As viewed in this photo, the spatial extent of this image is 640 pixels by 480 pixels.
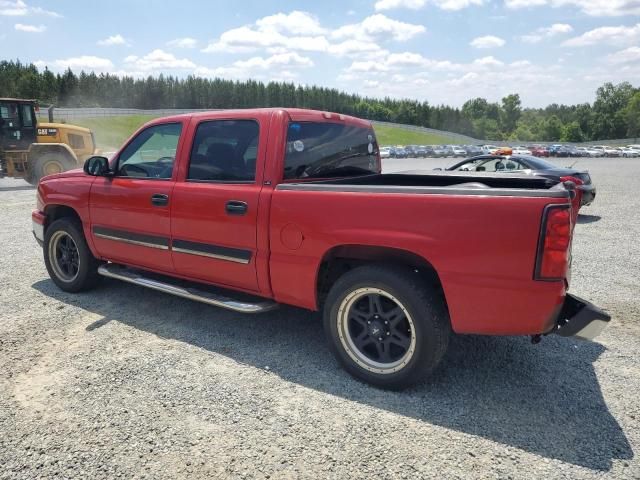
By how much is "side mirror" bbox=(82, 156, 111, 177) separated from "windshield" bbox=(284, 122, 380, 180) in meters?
2.08

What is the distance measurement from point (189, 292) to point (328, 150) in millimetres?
1711

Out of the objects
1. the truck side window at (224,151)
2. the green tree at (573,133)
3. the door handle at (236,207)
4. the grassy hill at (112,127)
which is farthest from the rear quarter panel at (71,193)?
the green tree at (573,133)

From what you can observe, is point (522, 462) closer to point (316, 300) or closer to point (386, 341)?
point (386, 341)

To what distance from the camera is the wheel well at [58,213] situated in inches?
207

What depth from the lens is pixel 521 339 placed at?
4059 millimetres

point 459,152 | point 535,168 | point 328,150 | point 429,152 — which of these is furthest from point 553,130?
point 328,150

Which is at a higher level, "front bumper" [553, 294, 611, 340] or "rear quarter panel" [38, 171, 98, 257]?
"rear quarter panel" [38, 171, 98, 257]

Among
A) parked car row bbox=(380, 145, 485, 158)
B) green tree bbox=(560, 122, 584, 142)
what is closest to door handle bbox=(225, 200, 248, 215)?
parked car row bbox=(380, 145, 485, 158)

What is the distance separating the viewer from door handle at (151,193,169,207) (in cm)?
415

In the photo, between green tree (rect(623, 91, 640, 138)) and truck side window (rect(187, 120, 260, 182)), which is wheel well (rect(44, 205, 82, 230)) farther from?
green tree (rect(623, 91, 640, 138))

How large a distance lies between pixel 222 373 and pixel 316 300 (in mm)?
866

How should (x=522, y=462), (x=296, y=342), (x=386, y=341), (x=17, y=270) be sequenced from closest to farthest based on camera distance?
(x=522, y=462), (x=386, y=341), (x=296, y=342), (x=17, y=270)

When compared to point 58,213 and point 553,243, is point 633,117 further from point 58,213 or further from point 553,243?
point 58,213

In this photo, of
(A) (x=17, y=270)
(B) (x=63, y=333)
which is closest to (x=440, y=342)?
(B) (x=63, y=333)
